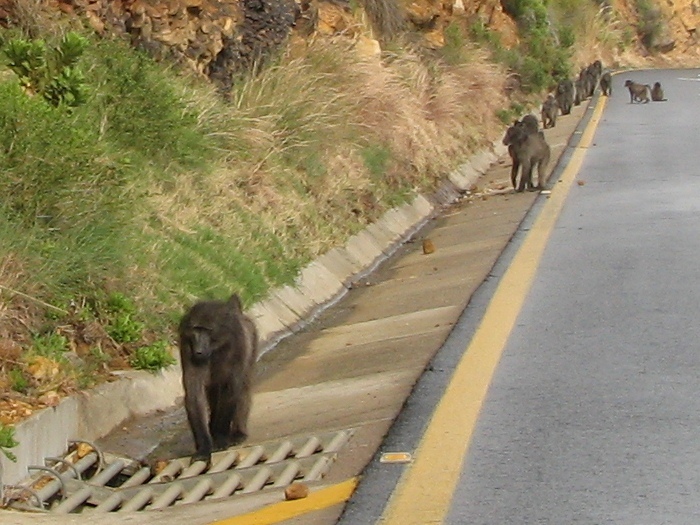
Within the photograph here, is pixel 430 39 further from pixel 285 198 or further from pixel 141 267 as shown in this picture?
pixel 141 267

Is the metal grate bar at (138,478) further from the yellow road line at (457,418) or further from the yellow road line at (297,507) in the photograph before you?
the yellow road line at (457,418)

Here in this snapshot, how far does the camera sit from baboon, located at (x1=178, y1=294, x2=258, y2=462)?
7.58 metres

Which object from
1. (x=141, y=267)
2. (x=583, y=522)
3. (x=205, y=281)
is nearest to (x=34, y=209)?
(x=141, y=267)

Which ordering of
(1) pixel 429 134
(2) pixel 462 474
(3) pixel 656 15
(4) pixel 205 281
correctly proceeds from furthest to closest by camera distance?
(3) pixel 656 15 < (1) pixel 429 134 < (4) pixel 205 281 < (2) pixel 462 474

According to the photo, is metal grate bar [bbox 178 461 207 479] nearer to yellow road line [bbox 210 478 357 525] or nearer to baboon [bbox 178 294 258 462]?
baboon [bbox 178 294 258 462]

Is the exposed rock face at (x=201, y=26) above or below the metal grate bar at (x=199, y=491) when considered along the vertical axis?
above

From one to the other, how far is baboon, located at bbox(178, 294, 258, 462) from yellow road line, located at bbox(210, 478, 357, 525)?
113 centimetres

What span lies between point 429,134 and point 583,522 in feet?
52.6

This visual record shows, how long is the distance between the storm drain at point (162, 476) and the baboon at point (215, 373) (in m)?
0.15

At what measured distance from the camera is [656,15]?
68.2m

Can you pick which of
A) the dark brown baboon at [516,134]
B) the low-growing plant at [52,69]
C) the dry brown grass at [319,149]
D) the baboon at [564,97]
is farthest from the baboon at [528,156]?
the baboon at [564,97]

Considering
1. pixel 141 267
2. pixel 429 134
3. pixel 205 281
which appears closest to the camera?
pixel 141 267

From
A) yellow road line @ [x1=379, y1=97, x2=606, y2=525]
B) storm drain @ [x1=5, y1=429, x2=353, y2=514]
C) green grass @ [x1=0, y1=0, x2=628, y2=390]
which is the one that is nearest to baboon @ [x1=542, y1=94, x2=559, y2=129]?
green grass @ [x1=0, y1=0, x2=628, y2=390]

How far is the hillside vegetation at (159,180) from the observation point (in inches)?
348
